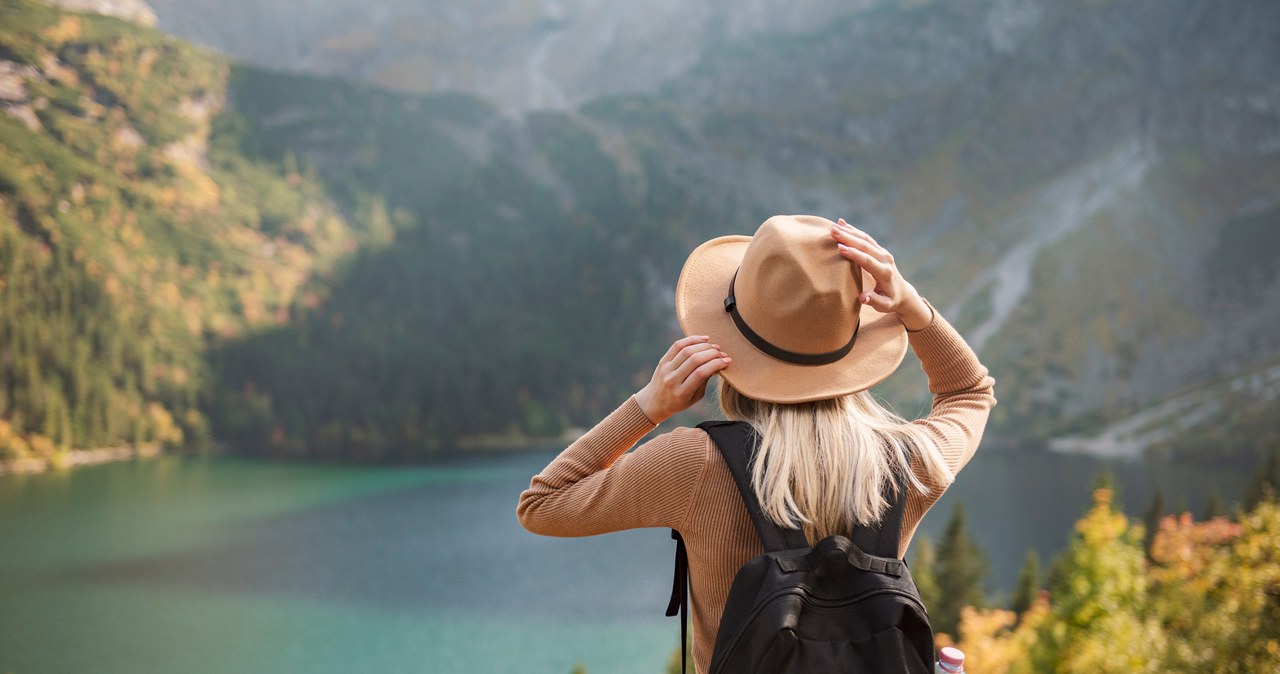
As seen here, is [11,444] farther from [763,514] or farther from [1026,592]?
[763,514]

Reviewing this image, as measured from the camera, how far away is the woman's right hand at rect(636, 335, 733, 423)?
3.55 ft

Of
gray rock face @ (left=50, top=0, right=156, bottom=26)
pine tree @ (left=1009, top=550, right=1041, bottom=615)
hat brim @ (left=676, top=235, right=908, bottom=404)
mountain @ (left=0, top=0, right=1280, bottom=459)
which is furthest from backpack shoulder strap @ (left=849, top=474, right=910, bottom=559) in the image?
gray rock face @ (left=50, top=0, right=156, bottom=26)

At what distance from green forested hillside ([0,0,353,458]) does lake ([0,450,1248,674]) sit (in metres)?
2.82

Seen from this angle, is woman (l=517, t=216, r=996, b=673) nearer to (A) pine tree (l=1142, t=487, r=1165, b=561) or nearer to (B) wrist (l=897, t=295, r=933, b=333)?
(B) wrist (l=897, t=295, r=933, b=333)

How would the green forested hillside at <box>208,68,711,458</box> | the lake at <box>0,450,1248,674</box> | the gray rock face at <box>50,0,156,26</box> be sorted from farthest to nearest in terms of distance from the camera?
the green forested hillside at <box>208,68,711,458</box>, the gray rock face at <box>50,0,156,26</box>, the lake at <box>0,450,1248,674</box>

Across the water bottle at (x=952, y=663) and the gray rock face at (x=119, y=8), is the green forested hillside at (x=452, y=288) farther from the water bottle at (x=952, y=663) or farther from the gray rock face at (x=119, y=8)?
the water bottle at (x=952, y=663)

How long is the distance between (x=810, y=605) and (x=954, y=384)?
520 mm

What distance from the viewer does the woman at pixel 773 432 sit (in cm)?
101

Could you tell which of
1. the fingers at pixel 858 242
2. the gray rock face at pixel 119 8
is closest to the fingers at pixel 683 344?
the fingers at pixel 858 242

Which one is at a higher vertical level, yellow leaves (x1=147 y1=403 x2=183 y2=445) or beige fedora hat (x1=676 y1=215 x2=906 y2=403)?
beige fedora hat (x1=676 y1=215 x2=906 y2=403)

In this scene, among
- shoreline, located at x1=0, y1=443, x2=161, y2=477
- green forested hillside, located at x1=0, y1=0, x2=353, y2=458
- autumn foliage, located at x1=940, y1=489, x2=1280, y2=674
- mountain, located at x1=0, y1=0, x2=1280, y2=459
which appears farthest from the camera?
mountain, located at x1=0, y1=0, x2=1280, y2=459

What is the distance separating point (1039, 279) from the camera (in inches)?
1540

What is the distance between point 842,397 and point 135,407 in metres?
33.0

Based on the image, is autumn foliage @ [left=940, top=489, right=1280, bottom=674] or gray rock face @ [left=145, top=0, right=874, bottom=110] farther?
gray rock face @ [left=145, top=0, right=874, bottom=110]
